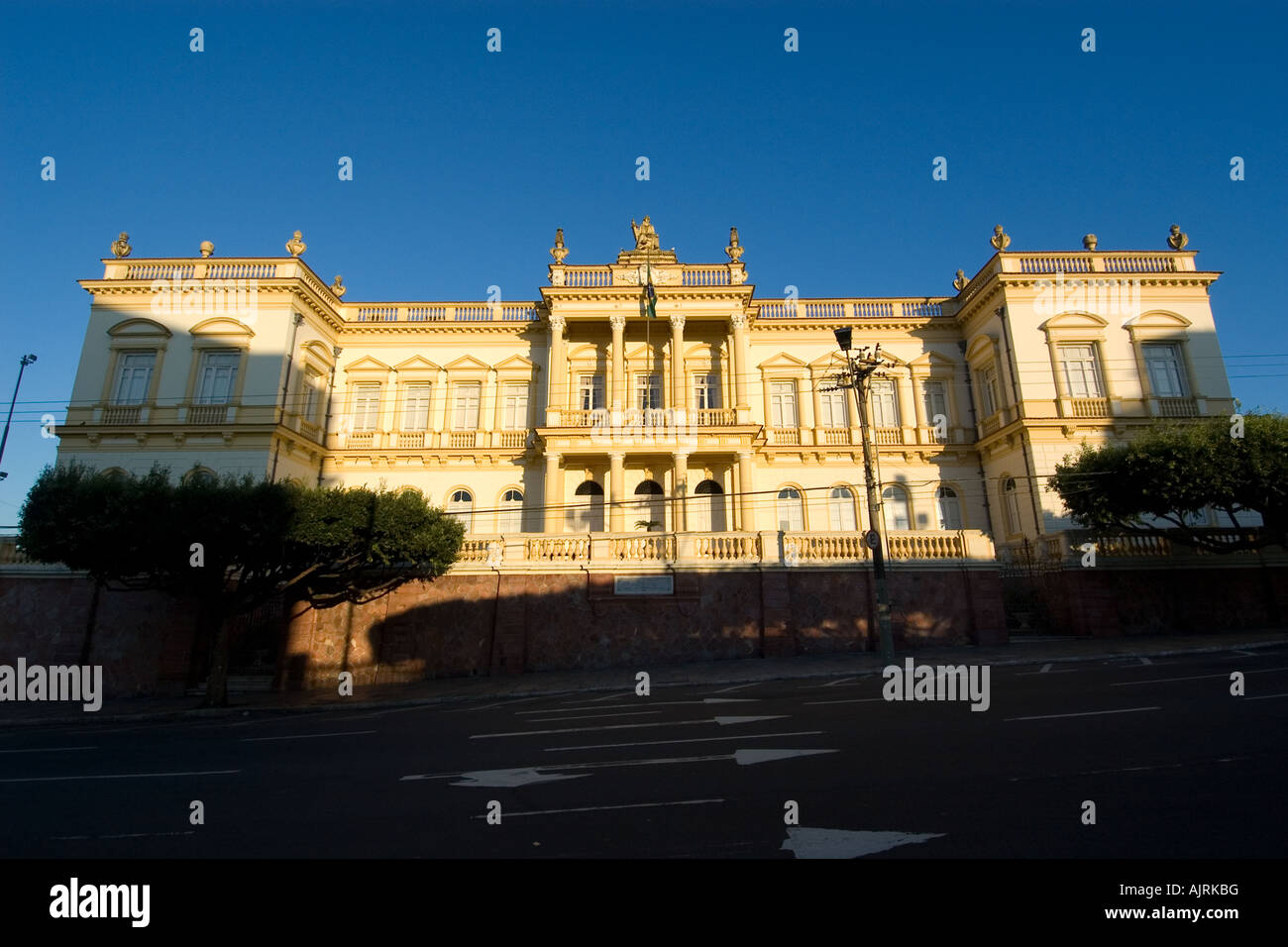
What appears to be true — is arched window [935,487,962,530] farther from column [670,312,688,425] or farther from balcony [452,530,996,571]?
column [670,312,688,425]

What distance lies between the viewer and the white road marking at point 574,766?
267 inches

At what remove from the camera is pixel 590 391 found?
91.7ft

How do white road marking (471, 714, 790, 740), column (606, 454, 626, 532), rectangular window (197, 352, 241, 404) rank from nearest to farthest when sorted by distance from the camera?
white road marking (471, 714, 790, 740)
column (606, 454, 626, 532)
rectangular window (197, 352, 241, 404)

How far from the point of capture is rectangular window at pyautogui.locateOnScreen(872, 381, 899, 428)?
91.6 feet

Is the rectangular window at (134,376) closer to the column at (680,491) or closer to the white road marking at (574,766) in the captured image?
the column at (680,491)

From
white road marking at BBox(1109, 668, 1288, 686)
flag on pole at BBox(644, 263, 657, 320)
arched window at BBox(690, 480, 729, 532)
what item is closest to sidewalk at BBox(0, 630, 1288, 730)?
white road marking at BBox(1109, 668, 1288, 686)

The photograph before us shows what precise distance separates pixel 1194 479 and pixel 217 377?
3315 cm

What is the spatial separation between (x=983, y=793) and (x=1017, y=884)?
1.94m

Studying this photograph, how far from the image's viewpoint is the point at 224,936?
10.6 feet

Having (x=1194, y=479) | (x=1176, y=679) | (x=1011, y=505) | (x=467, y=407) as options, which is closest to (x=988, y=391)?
(x=1011, y=505)

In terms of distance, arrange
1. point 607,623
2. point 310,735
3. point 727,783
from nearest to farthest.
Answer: point 727,783 < point 310,735 < point 607,623

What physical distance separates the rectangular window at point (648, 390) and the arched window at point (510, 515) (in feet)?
21.8

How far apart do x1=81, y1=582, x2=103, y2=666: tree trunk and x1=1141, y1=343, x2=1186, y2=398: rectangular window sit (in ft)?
122

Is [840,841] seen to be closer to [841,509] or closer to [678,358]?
[678,358]
